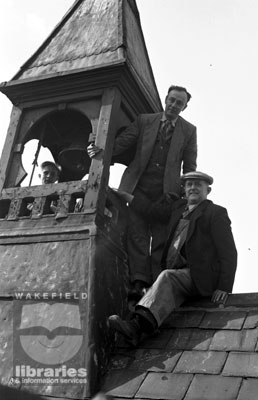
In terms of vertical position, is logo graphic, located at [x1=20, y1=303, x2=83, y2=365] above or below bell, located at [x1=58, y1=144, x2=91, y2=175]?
below

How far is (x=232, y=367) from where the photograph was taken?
421 cm

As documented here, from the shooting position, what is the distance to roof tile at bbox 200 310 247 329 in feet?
15.7

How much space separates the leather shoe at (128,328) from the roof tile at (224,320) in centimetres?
61

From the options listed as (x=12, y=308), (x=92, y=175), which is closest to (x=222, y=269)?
(x=92, y=175)

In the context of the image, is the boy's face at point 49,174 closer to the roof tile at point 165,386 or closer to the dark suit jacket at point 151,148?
the dark suit jacket at point 151,148

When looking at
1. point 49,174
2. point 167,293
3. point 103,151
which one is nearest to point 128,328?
point 167,293

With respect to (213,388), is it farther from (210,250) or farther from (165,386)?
(210,250)

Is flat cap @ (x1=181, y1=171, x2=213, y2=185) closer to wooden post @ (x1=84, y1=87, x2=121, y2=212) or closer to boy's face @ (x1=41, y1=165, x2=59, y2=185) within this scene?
wooden post @ (x1=84, y1=87, x2=121, y2=212)

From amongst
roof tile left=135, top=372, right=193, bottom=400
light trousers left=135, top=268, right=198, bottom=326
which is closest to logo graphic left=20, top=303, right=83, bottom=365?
light trousers left=135, top=268, right=198, bottom=326

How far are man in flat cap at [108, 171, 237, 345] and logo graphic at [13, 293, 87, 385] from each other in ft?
1.72

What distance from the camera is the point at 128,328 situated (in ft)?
15.5

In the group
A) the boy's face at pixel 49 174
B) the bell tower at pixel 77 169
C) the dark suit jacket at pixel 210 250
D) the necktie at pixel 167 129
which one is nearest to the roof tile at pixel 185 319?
the dark suit jacket at pixel 210 250

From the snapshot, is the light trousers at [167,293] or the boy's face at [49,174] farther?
the boy's face at [49,174]

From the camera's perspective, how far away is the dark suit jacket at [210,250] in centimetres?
530
